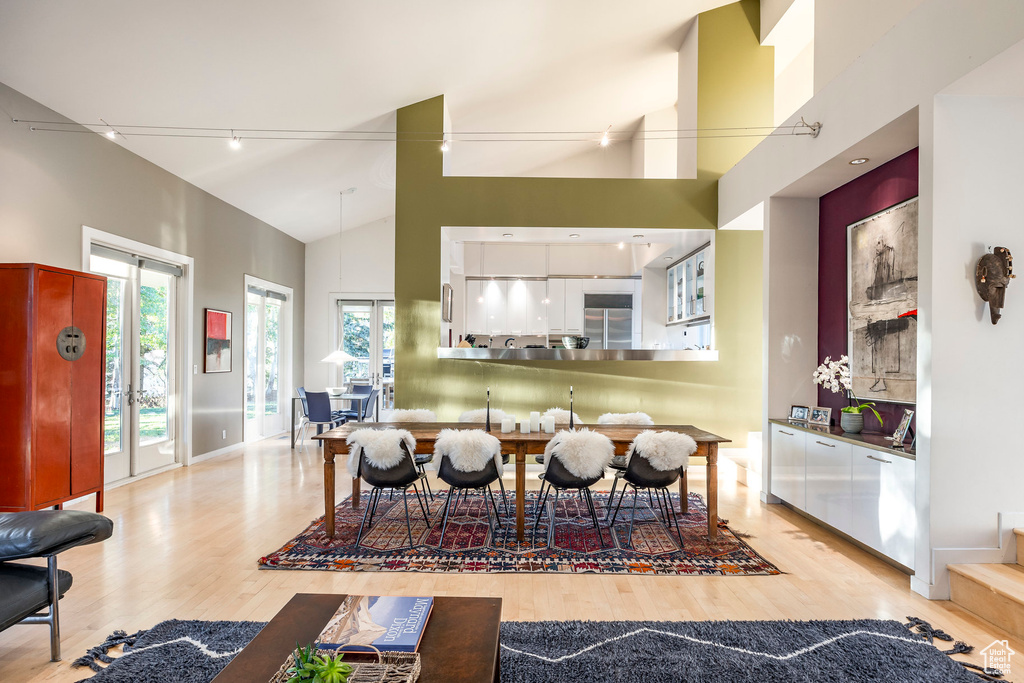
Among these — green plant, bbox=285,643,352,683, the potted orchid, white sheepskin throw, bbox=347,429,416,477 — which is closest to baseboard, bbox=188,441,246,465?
white sheepskin throw, bbox=347,429,416,477

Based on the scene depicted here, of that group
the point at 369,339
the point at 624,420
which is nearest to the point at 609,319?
the point at 369,339

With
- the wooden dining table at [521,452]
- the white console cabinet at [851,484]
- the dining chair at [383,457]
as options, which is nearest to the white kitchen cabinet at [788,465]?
the white console cabinet at [851,484]

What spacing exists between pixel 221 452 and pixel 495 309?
4.49 m

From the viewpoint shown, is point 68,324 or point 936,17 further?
point 68,324

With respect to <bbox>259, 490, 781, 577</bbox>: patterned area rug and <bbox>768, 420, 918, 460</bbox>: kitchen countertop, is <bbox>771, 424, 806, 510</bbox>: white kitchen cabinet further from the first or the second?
<bbox>259, 490, 781, 577</bbox>: patterned area rug

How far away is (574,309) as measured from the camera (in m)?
9.56

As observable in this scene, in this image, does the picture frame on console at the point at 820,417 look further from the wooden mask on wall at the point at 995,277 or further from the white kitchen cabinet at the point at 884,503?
the wooden mask on wall at the point at 995,277

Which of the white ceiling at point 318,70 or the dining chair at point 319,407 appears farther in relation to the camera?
the dining chair at point 319,407

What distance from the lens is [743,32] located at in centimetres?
638

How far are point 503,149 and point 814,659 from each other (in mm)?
7375

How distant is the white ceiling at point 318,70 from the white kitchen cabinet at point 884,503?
437 centimetres

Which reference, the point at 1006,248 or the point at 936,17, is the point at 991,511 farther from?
the point at 936,17

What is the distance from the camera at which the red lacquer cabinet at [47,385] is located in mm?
3971

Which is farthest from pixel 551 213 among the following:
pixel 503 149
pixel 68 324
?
pixel 68 324
